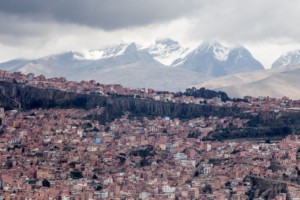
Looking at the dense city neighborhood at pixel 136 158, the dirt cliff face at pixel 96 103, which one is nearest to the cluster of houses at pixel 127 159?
the dense city neighborhood at pixel 136 158

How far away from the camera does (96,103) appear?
281 feet

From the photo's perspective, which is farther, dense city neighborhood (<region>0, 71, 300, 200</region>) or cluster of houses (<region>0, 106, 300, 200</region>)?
dense city neighborhood (<region>0, 71, 300, 200</region>)

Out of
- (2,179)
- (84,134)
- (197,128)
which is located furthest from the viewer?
(197,128)

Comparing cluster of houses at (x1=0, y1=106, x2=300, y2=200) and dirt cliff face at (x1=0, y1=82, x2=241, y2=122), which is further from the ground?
dirt cliff face at (x1=0, y1=82, x2=241, y2=122)

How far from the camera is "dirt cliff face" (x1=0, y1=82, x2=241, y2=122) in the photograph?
8394 centimetres

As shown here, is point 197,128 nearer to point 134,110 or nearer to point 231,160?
point 134,110

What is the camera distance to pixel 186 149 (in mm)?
69625

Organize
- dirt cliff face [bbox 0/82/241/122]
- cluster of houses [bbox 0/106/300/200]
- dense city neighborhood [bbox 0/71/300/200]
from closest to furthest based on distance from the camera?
cluster of houses [bbox 0/106/300/200] → dense city neighborhood [bbox 0/71/300/200] → dirt cliff face [bbox 0/82/241/122]

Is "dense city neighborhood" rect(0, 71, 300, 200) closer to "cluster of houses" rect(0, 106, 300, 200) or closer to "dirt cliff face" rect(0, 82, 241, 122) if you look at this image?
"cluster of houses" rect(0, 106, 300, 200)

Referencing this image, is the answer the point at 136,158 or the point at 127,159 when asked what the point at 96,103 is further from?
the point at 127,159

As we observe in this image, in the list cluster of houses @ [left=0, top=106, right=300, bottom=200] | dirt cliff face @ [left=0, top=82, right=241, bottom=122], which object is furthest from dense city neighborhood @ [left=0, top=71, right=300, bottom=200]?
dirt cliff face @ [left=0, top=82, right=241, bottom=122]

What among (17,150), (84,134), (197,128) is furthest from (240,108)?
(17,150)

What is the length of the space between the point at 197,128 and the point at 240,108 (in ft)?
28.7

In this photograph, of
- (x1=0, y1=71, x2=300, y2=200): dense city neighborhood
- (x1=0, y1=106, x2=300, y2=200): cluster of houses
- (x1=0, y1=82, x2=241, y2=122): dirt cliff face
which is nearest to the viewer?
(x1=0, y1=106, x2=300, y2=200): cluster of houses
